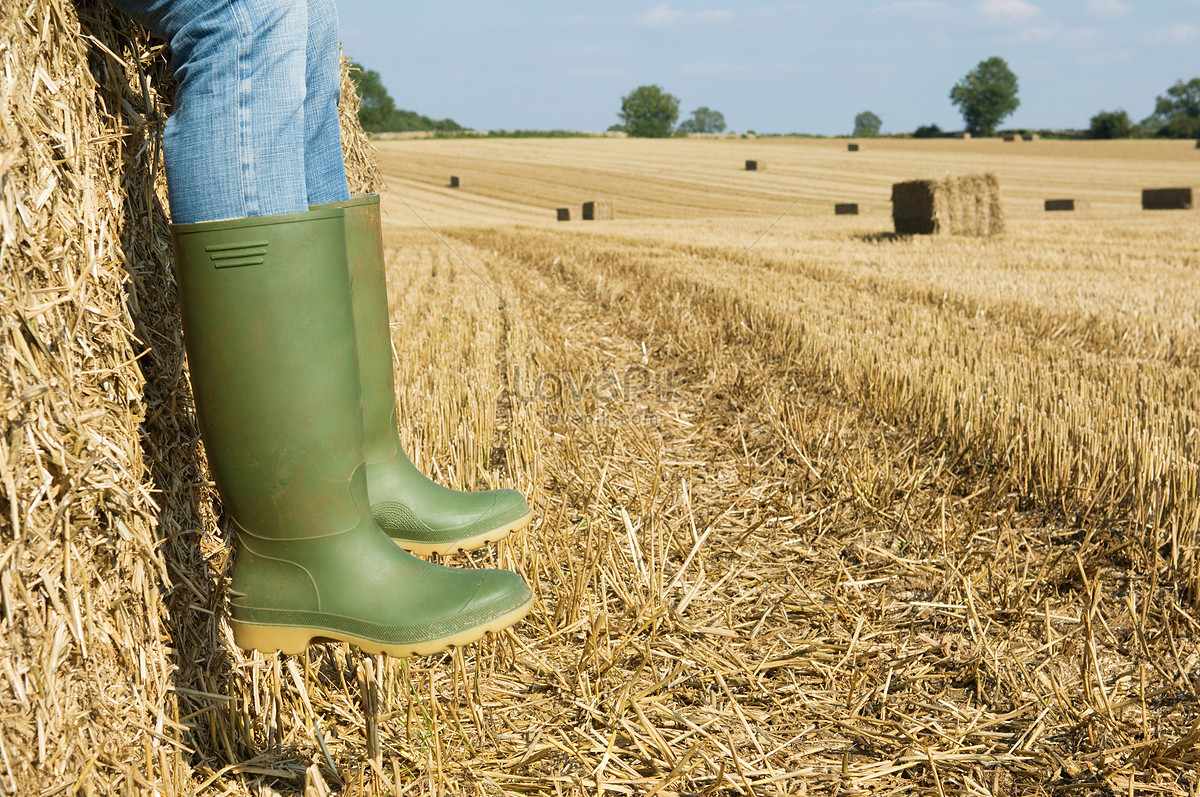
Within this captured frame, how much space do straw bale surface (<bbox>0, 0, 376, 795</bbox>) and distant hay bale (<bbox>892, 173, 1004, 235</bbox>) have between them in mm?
11254

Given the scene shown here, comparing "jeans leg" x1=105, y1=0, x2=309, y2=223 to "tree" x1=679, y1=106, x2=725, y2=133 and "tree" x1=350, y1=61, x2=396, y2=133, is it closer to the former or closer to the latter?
"tree" x1=350, y1=61, x2=396, y2=133

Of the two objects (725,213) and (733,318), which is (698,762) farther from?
(725,213)

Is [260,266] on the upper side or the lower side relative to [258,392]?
upper

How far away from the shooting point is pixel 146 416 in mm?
1407

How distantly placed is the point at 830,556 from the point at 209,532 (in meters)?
1.54

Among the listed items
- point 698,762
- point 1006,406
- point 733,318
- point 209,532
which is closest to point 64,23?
point 209,532

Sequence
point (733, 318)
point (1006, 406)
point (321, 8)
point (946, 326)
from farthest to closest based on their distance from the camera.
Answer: point (733, 318)
point (946, 326)
point (1006, 406)
point (321, 8)

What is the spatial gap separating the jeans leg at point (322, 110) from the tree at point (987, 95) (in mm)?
75562

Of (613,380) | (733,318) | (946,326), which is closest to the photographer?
(613,380)

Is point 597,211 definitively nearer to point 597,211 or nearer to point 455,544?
point 597,211

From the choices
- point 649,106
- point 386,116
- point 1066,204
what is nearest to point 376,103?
point 386,116

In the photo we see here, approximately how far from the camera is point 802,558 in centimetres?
245

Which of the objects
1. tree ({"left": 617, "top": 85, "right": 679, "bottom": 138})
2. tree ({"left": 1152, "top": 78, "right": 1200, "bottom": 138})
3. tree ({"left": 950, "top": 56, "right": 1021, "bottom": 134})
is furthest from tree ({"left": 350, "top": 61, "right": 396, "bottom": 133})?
tree ({"left": 1152, "top": 78, "right": 1200, "bottom": 138})

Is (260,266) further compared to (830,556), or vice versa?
(830,556)
